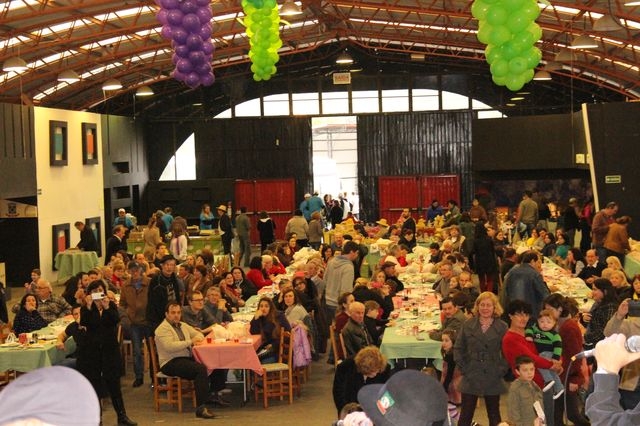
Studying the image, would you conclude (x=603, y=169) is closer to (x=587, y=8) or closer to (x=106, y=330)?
(x=587, y=8)

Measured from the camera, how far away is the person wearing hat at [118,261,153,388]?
11.4m

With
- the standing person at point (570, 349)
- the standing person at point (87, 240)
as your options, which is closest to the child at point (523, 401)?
the standing person at point (570, 349)

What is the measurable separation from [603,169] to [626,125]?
999mm

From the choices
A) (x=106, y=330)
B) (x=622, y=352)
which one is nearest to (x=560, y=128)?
(x=106, y=330)

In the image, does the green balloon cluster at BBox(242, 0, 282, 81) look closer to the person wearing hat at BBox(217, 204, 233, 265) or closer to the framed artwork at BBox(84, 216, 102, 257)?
the person wearing hat at BBox(217, 204, 233, 265)

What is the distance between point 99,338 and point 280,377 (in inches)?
83.3

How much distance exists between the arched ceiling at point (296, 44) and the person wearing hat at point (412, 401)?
609 inches

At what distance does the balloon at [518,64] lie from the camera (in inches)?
409

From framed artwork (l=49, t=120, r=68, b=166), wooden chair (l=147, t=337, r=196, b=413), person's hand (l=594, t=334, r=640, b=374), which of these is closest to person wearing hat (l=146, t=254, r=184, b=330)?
wooden chair (l=147, t=337, r=196, b=413)

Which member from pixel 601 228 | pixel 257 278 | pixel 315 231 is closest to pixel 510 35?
pixel 257 278

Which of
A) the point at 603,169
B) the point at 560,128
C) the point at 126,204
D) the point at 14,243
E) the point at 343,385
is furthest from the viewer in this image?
Answer: the point at 126,204

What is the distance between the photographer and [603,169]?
20406 millimetres

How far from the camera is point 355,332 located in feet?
31.8

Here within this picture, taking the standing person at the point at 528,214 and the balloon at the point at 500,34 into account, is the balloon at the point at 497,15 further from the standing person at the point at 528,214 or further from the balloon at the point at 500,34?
the standing person at the point at 528,214
